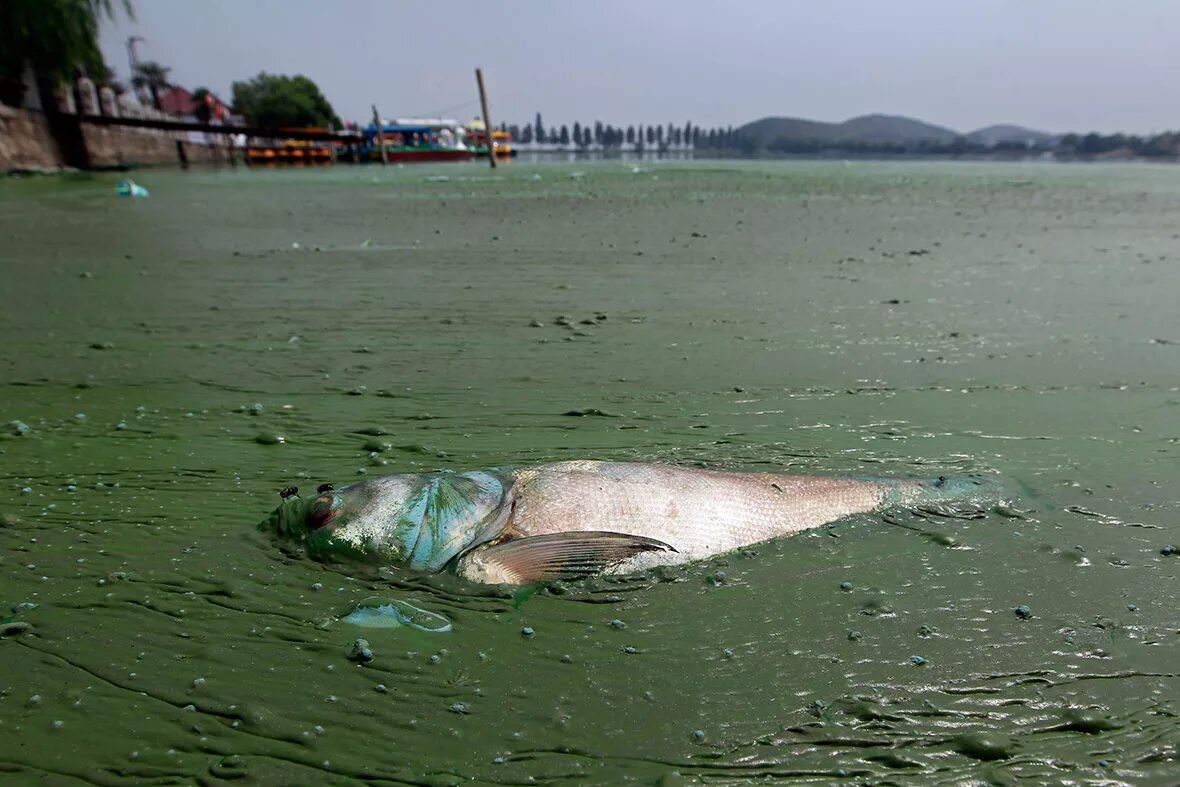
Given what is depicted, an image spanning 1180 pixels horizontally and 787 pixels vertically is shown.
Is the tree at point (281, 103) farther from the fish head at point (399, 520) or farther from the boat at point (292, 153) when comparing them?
the fish head at point (399, 520)

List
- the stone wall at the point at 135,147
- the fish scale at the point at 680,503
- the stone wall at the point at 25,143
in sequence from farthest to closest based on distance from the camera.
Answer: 1. the stone wall at the point at 135,147
2. the stone wall at the point at 25,143
3. the fish scale at the point at 680,503

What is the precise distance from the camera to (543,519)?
8.81 feet

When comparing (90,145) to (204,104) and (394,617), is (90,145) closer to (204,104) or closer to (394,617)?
(394,617)

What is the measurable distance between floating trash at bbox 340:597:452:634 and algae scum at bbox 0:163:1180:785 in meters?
0.03

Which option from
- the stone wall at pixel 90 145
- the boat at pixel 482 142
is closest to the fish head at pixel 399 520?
the stone wall at pixel 90 145

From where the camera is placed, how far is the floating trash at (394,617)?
2.33 metres

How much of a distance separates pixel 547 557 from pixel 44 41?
124 ft

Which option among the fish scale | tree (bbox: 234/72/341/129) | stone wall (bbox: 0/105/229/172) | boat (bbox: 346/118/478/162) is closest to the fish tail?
the fish scale

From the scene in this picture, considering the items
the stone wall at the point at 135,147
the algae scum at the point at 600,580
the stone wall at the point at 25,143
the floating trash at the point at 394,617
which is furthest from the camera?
the stone wall at the point at 135,147

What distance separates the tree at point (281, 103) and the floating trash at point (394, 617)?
76271 mm

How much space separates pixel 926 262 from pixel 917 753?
820 centimetres

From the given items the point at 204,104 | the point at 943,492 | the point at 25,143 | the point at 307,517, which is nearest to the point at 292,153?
the point at 25,143

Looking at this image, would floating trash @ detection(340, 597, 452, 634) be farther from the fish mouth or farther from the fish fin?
the fish mouth

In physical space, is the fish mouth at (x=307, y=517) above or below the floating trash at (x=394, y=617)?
above
